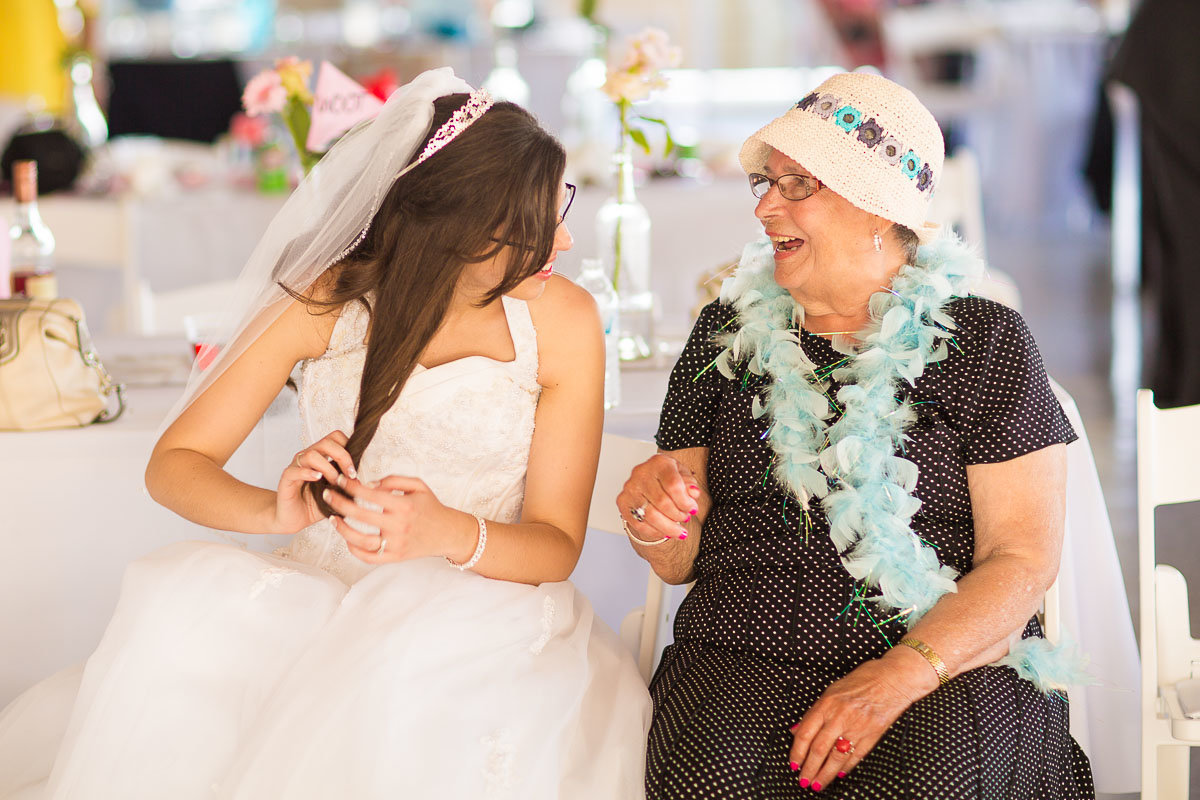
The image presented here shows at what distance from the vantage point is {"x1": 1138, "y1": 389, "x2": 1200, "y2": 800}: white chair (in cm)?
172

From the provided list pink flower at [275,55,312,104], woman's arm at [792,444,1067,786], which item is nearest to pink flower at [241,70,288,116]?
pink flower at [275,55,312,104]

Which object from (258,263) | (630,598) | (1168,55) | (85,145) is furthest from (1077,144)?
(258,263)

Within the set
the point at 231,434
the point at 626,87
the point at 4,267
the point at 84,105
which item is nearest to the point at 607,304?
the point at 626,87

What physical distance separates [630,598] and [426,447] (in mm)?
690

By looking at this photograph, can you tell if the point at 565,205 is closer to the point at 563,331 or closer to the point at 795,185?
the point at 563,331

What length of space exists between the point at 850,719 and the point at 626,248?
1150 millimetres

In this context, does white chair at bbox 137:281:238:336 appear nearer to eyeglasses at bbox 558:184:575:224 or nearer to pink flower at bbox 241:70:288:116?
pink flower at bbox 241:70:288:116

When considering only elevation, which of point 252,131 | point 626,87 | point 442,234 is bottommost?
point 252,131

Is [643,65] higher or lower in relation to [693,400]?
higher

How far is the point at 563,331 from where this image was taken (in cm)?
181

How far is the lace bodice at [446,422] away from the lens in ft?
5.88

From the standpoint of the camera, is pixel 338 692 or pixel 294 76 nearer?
pixel 338 692

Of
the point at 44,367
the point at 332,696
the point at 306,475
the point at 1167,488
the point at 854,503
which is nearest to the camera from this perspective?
the point at 332,696

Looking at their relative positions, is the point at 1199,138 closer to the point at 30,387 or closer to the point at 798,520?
the point at 798,520
